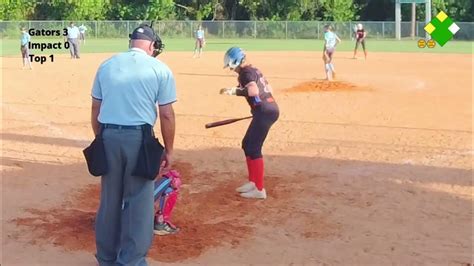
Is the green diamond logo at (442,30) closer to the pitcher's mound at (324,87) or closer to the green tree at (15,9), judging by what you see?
the pitcher's mound at (324,87)

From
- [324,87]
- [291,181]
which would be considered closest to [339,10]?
[324,87]

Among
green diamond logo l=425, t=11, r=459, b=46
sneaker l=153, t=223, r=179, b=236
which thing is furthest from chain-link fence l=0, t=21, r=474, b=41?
sneaker l=153, t=223, r=179, b=236

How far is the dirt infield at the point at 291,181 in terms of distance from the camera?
21.5 feet

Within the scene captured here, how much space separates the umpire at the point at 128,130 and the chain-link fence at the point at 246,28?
4978cm

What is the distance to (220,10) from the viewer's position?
6625 cm

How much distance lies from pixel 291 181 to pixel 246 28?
49052mm

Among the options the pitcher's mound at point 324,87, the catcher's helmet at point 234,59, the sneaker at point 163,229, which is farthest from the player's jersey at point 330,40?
the sneaker at point 163,229

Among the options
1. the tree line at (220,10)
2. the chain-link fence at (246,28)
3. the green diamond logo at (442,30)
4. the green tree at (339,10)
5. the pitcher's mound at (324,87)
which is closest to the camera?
the pitcher's mound at (324,87)

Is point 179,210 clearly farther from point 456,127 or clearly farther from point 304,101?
point 304,101

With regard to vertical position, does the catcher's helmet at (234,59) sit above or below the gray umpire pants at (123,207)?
above

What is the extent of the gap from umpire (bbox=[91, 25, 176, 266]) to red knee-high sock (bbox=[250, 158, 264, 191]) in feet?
9.55

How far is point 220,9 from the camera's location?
66.2 m

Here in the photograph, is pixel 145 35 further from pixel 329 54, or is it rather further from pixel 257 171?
pixel 329 54

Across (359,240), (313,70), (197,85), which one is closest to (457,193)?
(359,240)
